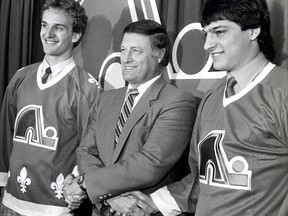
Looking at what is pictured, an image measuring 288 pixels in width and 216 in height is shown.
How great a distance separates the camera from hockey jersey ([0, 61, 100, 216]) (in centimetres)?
217

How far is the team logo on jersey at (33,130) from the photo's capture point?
7.16 ft

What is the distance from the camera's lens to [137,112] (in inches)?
75.7

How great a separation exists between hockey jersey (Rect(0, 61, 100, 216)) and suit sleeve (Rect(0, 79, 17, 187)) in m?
0.14

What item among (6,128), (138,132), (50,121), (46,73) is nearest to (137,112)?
(138,132)

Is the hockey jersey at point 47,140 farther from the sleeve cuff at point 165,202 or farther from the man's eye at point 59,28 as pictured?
the sleeve cuff at point 165,202

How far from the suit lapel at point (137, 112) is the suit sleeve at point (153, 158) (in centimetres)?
Result: 3

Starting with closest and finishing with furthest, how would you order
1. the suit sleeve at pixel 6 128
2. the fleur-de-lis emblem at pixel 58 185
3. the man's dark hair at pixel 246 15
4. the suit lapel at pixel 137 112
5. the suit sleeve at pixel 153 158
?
1. the man's dark hair at pixel 246 15
2. the suit sleeve at pixel 153 158
3. the suit lapel at pixel 137 112
4. the fleur-de-lis emblem at pixel 58 185
5. the suit sleeve at pixel 6 128

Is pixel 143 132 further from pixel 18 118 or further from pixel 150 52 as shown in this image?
pixel 18 118

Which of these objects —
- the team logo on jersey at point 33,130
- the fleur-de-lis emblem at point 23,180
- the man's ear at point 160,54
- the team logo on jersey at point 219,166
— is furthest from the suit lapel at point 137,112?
the fleur-de-lis emblem at point 23,180

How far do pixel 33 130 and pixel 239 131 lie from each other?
1039mm

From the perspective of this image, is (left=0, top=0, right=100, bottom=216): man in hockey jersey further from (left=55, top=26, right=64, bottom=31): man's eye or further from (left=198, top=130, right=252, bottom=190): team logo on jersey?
(left=198, top=130, right=252, bottom=190): team logo on jersey

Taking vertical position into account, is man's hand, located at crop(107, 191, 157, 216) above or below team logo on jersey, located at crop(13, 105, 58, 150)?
below

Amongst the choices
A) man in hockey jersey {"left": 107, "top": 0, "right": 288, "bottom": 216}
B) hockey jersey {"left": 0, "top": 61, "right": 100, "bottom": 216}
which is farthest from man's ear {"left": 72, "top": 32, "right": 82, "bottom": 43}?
man in hockey jersey {"left": 107, "top": 0, "right": 288, "bottom": 216}

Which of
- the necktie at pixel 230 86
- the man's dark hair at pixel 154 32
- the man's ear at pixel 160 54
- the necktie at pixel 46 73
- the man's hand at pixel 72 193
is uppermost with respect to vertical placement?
the man's dark hair at pixel 154 32
